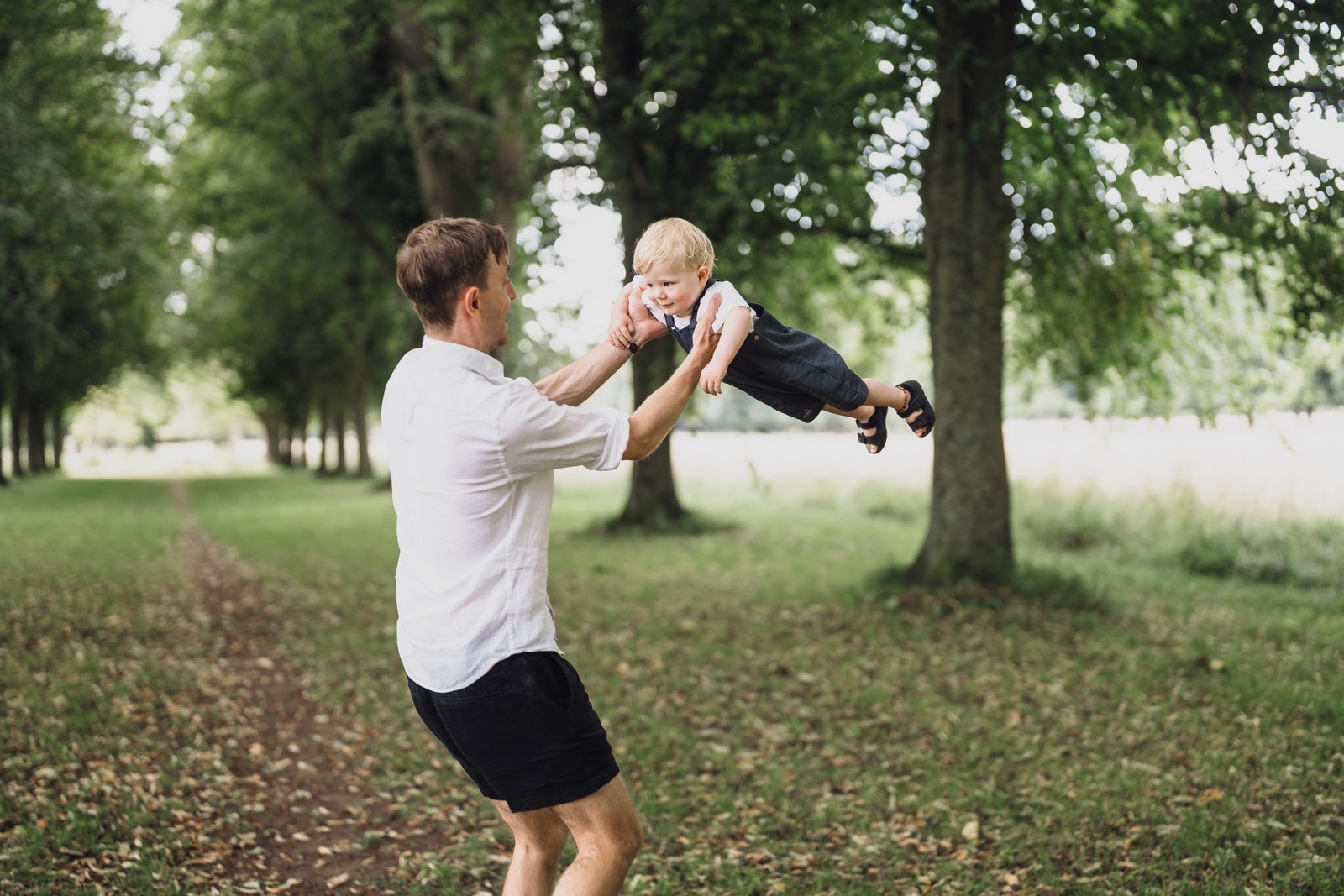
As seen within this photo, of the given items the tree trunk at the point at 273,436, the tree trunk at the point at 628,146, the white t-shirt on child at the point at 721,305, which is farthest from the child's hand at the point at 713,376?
the tree trunk at the point at 273,436

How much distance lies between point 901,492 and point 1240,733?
1471cm

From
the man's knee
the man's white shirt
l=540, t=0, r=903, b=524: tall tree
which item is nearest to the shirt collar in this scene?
the man's white shirt

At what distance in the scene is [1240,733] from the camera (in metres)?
6.70

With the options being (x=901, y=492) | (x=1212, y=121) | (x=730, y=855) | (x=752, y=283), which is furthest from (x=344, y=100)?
(x=730, y=855)

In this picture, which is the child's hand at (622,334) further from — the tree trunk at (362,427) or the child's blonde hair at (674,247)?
the tree trunk at (362,427)

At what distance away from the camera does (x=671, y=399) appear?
9.80ft

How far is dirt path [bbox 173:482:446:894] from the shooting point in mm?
5191

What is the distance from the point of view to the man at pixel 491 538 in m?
2.78

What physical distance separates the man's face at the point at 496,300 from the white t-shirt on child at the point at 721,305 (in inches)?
20.6

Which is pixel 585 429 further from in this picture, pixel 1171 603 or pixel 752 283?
pixel 752 283

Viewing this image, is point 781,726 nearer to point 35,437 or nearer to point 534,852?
point 534,852

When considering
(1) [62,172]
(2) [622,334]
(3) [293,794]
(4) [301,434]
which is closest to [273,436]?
(4) [301,434]

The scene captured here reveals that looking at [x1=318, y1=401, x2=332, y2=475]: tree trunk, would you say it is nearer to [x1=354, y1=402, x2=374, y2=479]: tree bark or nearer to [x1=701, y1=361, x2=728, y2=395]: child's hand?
[x1=354, y1=402, x2=374, y2=479]: tree bark

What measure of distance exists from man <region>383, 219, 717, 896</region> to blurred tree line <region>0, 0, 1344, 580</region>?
5453 millimetres
